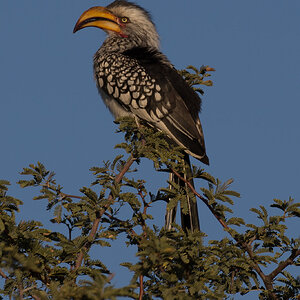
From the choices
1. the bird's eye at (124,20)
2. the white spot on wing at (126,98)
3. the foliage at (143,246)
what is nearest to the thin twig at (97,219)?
the foliage at (143,246)

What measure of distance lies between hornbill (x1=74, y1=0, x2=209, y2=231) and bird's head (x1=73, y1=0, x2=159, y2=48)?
4 centimetres

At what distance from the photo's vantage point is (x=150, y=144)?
14.6 ft

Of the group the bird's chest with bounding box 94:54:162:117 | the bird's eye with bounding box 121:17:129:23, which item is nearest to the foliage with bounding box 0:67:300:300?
the bird's chest with bounding box 94:54:162:117

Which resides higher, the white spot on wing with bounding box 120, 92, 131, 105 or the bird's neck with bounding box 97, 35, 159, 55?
the bird's neck with bounding box 97, 35, 159, 55

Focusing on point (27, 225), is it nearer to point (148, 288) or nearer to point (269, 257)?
point (148, 288)

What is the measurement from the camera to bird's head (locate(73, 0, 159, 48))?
6.81 m

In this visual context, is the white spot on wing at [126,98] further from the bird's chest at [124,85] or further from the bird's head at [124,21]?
the bird's head at [124,21]

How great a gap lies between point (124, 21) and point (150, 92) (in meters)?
1.74

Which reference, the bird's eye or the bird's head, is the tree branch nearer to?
the bird's head

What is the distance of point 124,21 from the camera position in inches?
277

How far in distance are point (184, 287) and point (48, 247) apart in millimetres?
895

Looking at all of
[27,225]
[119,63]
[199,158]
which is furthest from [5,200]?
[119,63]

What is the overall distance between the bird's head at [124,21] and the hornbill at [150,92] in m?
0.04

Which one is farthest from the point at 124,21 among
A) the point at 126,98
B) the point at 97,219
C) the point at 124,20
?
the point at 97,219
